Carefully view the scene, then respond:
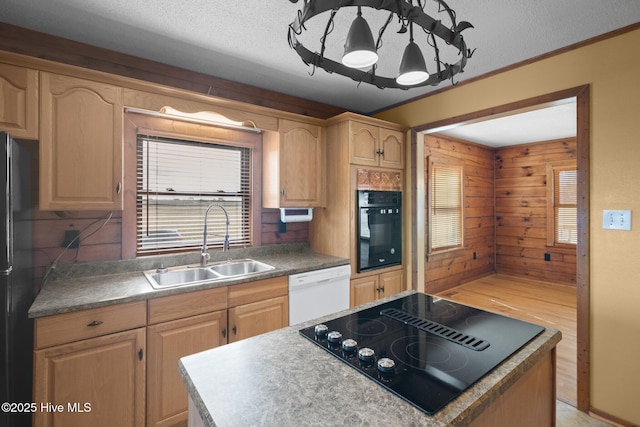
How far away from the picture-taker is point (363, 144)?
2.86 m

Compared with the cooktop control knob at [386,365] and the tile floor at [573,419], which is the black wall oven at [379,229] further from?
the cooktop control knob at [386,365]

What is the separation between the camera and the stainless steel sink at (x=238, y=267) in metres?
2.50

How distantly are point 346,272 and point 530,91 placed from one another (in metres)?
2.04

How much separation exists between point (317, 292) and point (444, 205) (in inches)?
126

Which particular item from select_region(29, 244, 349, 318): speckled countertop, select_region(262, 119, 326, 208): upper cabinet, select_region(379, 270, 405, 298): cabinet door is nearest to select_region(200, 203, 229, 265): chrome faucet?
select_region(29, 244, 349, 318): speckled countertop

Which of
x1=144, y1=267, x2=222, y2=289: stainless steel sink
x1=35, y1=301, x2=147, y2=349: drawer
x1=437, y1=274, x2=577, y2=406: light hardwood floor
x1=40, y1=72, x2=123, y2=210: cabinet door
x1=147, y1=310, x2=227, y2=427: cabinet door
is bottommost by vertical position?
x1=437, y1=274, x2=577, y2=406: light hardwood floor

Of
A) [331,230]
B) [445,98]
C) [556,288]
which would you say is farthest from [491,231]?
[331,230]

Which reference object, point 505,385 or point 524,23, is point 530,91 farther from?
point 505,385

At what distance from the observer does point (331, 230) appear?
9.72 feet

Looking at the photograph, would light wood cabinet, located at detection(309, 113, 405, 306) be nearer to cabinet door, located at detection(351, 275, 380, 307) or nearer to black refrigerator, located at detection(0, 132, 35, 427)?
cabinet door, located at detection(351, 275, 380, 307)

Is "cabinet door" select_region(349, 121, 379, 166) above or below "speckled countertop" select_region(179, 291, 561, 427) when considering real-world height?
above

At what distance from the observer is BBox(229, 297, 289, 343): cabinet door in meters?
2.09

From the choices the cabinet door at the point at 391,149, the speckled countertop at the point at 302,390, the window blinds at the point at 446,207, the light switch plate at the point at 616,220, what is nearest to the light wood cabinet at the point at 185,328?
the speckled countertop at the point at 302,390

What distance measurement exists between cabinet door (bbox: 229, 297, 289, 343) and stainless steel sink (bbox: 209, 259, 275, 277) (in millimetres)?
315
